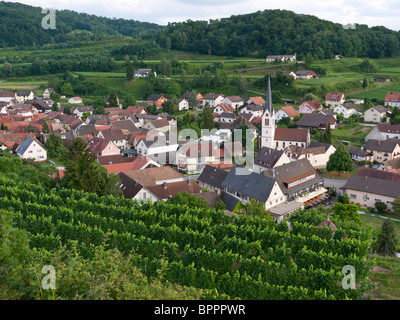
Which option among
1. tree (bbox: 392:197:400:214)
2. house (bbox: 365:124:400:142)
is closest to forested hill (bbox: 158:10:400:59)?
house (bbox: 365:124:400:142)

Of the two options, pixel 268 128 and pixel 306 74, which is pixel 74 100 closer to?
pixel 306 74

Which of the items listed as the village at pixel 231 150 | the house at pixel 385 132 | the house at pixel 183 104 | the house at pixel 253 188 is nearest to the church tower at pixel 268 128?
the village at pixel 231 150

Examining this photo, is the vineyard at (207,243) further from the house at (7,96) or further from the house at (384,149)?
the house at (7,96)

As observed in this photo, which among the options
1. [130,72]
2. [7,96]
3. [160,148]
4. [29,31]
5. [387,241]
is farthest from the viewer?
[29,31]

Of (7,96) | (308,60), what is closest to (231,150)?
(308,60)

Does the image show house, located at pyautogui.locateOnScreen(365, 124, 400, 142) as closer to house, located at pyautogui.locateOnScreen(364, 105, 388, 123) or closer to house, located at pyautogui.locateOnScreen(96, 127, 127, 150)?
house, located at pyautogui.locateOnScreen(364, 105, 388, 123)

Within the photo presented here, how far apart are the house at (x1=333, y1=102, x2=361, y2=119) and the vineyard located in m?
44.2

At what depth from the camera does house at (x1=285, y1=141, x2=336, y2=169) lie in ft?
138

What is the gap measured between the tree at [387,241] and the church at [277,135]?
962 inches

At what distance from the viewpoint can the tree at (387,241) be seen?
71.9 ft

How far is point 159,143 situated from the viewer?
148ft

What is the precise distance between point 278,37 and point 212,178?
8048 cm

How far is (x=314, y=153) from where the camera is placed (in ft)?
140
